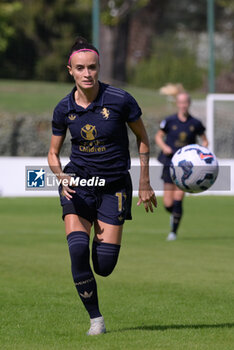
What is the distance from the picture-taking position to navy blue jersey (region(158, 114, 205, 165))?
14.6 meters

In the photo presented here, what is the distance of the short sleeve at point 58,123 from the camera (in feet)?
23.6

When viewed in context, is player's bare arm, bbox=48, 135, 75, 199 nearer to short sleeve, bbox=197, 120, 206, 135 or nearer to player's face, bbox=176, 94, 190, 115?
player's face, bbox=176, 94, 190, 115

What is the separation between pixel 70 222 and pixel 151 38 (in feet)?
168

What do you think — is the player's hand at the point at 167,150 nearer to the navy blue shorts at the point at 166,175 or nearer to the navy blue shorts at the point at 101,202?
the navy blue shorts at the point at 166,175

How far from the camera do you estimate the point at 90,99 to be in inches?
283

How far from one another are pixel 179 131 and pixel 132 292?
5.53 meters

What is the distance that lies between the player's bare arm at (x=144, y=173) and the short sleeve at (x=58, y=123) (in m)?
0.55

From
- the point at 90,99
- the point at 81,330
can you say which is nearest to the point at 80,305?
the point at 81,330

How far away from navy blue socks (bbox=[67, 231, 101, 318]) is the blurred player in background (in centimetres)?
750

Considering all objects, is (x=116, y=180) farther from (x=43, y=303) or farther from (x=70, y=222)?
(x=43, y=303)

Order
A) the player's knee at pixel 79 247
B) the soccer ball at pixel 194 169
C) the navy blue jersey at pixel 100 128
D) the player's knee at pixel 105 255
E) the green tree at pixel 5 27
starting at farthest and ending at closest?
the green tree at pixel 5 27
the soccer ball at pixel 194 169
the player's knee at pixel 105 255
the navy blue jersey at pixel 100 128
the player's knee at pixel 79 247

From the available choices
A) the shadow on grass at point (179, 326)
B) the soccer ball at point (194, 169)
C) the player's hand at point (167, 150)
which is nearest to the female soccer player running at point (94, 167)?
the shadow on grass at point (179, 326)

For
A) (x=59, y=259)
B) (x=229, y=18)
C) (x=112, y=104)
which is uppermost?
(x=229, y=18)

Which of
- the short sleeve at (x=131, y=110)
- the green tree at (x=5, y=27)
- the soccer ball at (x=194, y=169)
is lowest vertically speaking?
the soccer ball at (x=194, y=169)
